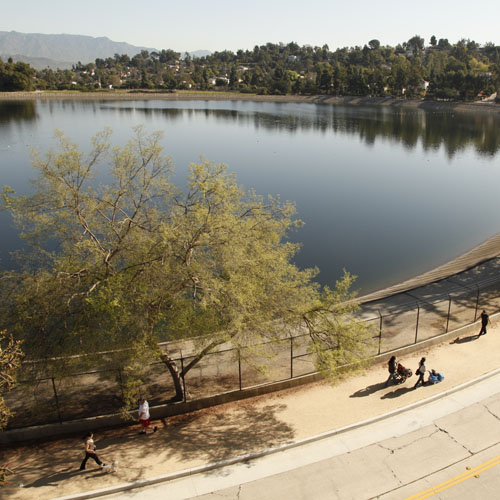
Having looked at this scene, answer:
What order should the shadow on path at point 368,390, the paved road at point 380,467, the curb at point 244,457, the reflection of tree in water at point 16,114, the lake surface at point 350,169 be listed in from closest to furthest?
the paved road at point 380,467, the curb at point 244,457, the shadow on path at point 368,390, the lake surface at point 350,169, the reflection of tree in water at point 16,114

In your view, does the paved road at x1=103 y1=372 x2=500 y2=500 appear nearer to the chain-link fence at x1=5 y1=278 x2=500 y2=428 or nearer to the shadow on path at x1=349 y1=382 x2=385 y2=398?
the shadow on path at x1=349 y1=382 x2=385 y2=398

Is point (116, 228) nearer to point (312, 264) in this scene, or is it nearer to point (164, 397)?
point (164, 397)

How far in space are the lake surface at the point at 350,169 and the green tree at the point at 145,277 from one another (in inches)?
804

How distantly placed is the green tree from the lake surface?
20421mm

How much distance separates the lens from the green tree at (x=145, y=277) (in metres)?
16.1

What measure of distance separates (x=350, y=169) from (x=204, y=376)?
6625 cm

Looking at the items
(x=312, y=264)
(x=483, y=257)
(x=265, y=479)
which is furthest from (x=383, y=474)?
(x=483, y=257)

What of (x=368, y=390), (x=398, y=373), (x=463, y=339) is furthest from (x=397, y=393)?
(x=463, y=339)

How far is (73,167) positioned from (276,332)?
1034 centimetres

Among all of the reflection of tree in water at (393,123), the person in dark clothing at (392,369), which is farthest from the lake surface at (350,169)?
the person in dark clothing at (392,369)

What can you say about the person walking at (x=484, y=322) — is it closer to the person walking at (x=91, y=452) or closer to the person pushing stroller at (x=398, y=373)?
the person pushing stroller at (x=398, y=373)

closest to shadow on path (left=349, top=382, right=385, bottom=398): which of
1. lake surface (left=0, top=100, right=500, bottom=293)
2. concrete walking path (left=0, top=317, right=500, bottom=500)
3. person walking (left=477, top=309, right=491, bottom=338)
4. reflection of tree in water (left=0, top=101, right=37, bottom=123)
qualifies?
concrete walking path (left=0, top=317, right=500, bottom=500)

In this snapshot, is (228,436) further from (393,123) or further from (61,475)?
(393,123)

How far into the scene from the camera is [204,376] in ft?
70.5
